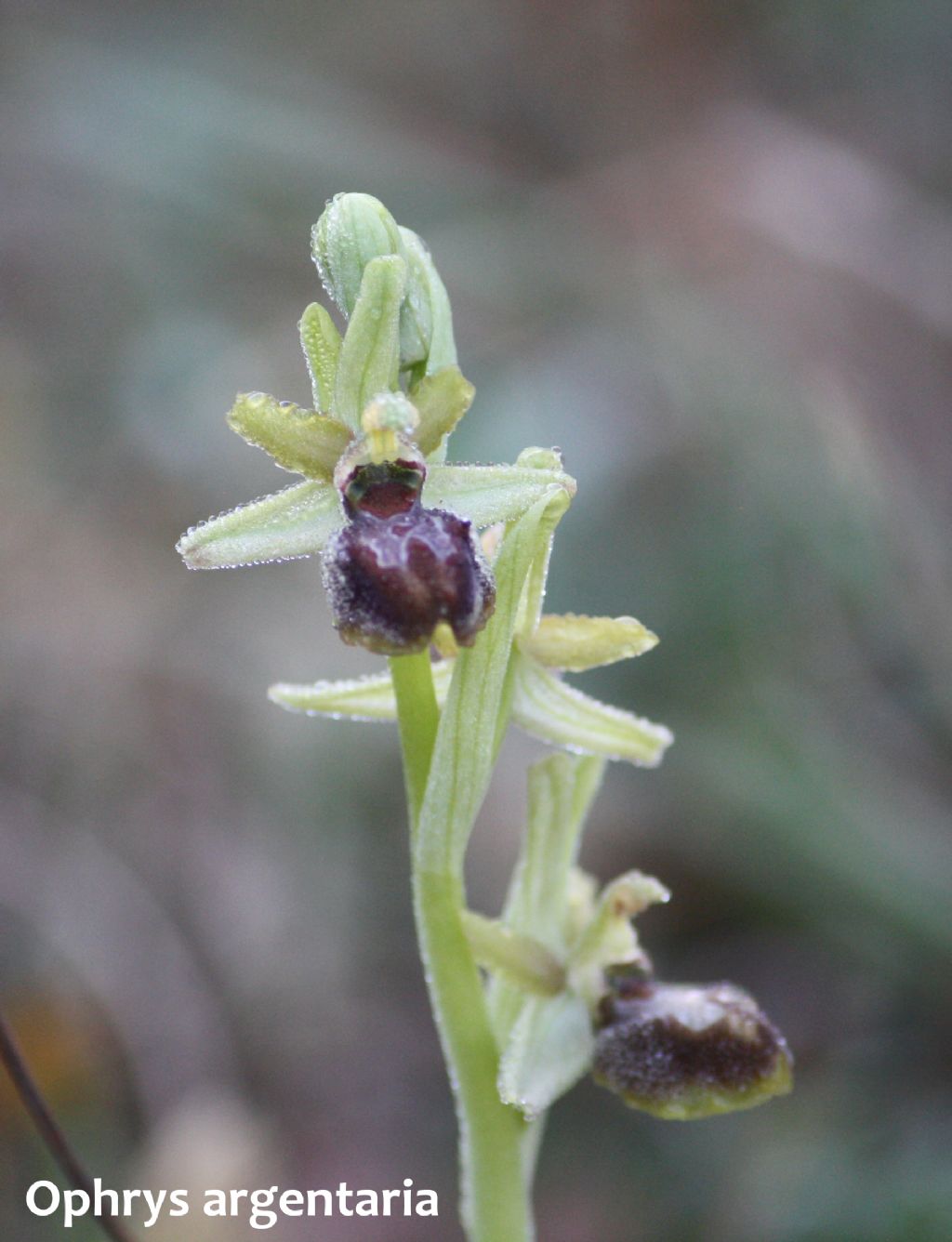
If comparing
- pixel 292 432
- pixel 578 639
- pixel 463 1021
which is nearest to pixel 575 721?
pixel 578 639

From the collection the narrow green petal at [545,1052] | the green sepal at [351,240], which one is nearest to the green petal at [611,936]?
the narrow green petal at [545,1052]

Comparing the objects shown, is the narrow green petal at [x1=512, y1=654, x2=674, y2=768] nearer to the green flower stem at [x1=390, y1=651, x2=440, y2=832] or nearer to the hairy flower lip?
the green flower stem at [x1=390, y1=651, x2=440, y2=832]

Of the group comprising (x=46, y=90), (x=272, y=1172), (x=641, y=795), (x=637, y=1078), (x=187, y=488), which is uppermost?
(x=46, y=90)

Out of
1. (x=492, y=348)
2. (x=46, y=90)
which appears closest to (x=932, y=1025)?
(x=492, y=348)

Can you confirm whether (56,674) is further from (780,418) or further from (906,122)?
(906,122)

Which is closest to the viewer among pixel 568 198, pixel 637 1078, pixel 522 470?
pixel 522 470

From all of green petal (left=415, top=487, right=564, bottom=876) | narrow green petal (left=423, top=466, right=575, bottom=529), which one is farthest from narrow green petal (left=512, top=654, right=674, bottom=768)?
narrow green petal (left=423, top=466, right=575, bottom=529)

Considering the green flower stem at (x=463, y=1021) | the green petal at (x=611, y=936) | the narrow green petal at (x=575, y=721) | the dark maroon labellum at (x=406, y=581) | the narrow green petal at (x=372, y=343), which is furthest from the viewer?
the green petal at (x=611, y=936)

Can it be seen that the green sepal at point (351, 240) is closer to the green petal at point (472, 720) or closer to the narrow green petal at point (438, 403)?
the narrow green petal at point (438, 403)
